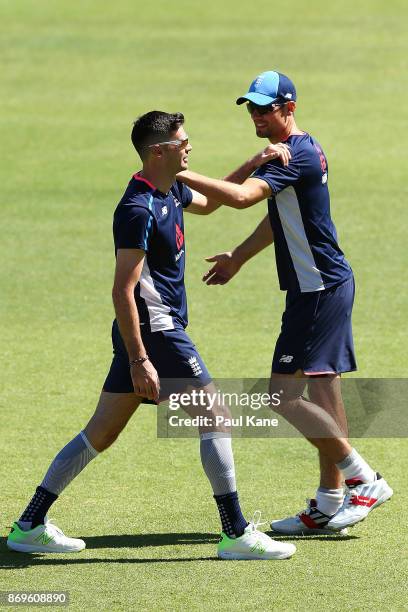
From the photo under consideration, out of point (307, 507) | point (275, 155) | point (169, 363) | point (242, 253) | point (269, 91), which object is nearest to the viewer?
point (169, 363)

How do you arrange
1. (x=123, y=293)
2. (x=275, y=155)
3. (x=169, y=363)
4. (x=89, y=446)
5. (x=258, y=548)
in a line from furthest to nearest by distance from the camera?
(x=275, y=155) → (x=89, y=446) → (x=169, y=363) → (x=258, y=548) → (x=123, y=293)

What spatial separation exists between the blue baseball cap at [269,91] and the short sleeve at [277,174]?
1.22ft

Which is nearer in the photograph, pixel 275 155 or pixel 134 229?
pixel 134 229

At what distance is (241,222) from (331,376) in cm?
766

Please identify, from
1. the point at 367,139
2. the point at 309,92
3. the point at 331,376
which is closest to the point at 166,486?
the point at 331,376

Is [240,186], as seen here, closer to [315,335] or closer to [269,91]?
[269,91]

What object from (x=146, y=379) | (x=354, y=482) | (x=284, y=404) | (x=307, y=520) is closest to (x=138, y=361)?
(x=146, y=379)

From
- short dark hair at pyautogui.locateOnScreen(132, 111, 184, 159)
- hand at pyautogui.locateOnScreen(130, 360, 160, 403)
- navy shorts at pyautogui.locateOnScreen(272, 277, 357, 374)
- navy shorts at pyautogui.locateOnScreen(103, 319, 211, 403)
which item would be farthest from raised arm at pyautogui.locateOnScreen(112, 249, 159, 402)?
navy shorts at pyautogui.locateOnScreen(272, 277, 357, 374)

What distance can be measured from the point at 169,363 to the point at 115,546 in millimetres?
1060

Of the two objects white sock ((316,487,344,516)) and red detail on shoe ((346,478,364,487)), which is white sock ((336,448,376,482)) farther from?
white sock ((316,487,344,516))

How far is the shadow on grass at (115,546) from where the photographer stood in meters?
6.86

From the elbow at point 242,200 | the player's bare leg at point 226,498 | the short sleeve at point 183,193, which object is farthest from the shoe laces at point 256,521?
the short sleeve at point 183,193

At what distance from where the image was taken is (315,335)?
7426 mm

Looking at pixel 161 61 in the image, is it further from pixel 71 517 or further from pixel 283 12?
pixel 71 517
